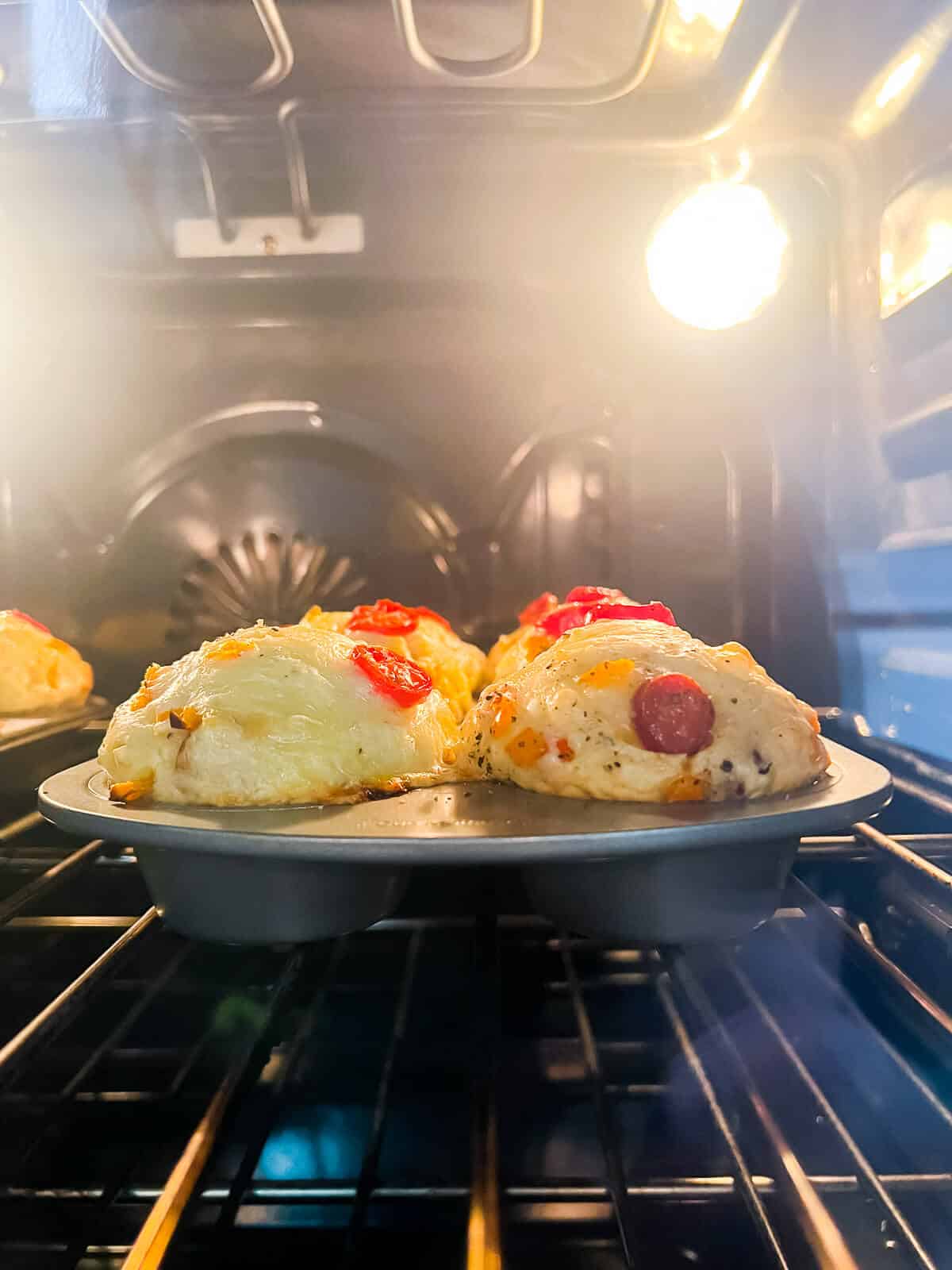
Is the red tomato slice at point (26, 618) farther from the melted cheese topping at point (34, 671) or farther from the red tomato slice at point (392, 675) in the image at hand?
the red tomato slice at point (392, 675)

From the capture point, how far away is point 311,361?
1637 millimetres

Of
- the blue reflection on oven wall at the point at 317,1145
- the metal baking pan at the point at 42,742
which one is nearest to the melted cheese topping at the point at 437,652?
the metal baking pan at the point at 42,742

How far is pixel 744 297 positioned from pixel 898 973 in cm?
110

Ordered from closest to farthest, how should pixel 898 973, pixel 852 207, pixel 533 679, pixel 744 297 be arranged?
pixel 898 973 → pixel 533 679 → pixel 852 207 → pixel 744 297

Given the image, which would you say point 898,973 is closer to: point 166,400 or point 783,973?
point 783,973

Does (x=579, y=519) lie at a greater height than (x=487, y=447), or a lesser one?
lesser

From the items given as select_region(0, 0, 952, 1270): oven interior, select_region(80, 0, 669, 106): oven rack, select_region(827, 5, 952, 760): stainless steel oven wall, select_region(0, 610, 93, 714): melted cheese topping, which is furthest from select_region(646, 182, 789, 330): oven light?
select_region(0, 610, 93, 714): melted cheese topping

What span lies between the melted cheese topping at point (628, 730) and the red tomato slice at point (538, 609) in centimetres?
42

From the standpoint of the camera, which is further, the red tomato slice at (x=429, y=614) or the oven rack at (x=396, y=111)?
the red tomato slice at (x=429, y=614)

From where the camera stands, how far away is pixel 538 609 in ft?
5.10

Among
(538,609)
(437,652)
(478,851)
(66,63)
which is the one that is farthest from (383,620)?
(66,63)

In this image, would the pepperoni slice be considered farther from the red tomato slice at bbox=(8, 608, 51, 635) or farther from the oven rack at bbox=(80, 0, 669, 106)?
the red tomato slice at bbox=(8, 608, 51, 635)

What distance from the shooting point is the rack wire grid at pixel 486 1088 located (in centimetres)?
78

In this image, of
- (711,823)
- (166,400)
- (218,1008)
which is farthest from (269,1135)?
(166,400)
